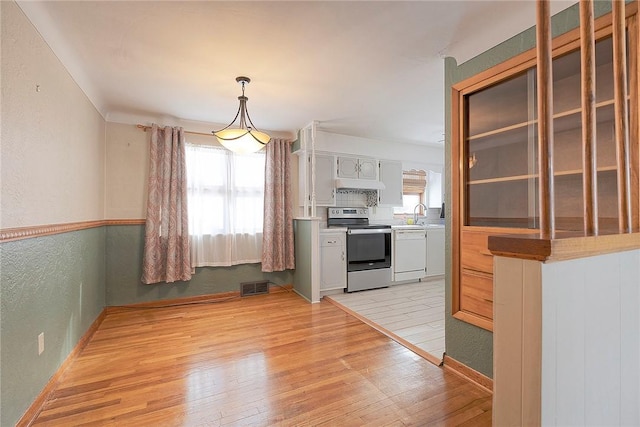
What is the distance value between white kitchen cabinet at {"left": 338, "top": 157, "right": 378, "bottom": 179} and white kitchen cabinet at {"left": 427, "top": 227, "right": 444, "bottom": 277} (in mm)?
1361

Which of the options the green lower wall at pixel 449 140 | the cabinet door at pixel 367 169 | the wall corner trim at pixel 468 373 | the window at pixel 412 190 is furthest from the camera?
the window at pixel 412 190

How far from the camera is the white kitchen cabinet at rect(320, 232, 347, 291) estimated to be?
3.93 m

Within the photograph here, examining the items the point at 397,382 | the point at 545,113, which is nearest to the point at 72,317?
the point at 397,382

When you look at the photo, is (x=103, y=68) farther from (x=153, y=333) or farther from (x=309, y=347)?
(x=309, y=347)

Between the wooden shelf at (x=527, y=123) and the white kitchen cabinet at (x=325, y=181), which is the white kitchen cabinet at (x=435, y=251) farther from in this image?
the wooden shelf at (x=527, y=123)

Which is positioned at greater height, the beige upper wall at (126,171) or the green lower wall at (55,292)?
the beige upper wall at (126,171)

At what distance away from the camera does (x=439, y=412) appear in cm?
164

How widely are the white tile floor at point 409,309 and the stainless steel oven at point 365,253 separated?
0.49ft

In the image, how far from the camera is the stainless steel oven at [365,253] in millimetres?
4129

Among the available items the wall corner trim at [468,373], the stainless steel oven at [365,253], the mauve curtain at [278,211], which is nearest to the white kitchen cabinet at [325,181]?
the stainless steel oven at [365,253]

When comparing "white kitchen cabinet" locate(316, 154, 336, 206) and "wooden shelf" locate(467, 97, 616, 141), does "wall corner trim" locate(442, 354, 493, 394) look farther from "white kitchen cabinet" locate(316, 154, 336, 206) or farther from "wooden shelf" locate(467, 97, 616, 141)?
"white kitchen cabinet" locate(316, 154, 336, 206)

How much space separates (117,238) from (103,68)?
196 cm

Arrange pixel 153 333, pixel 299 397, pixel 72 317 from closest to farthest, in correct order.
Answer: pixel 299 397 < pixel 72 317 < pixel 153 333

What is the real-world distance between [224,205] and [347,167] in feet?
6.36
